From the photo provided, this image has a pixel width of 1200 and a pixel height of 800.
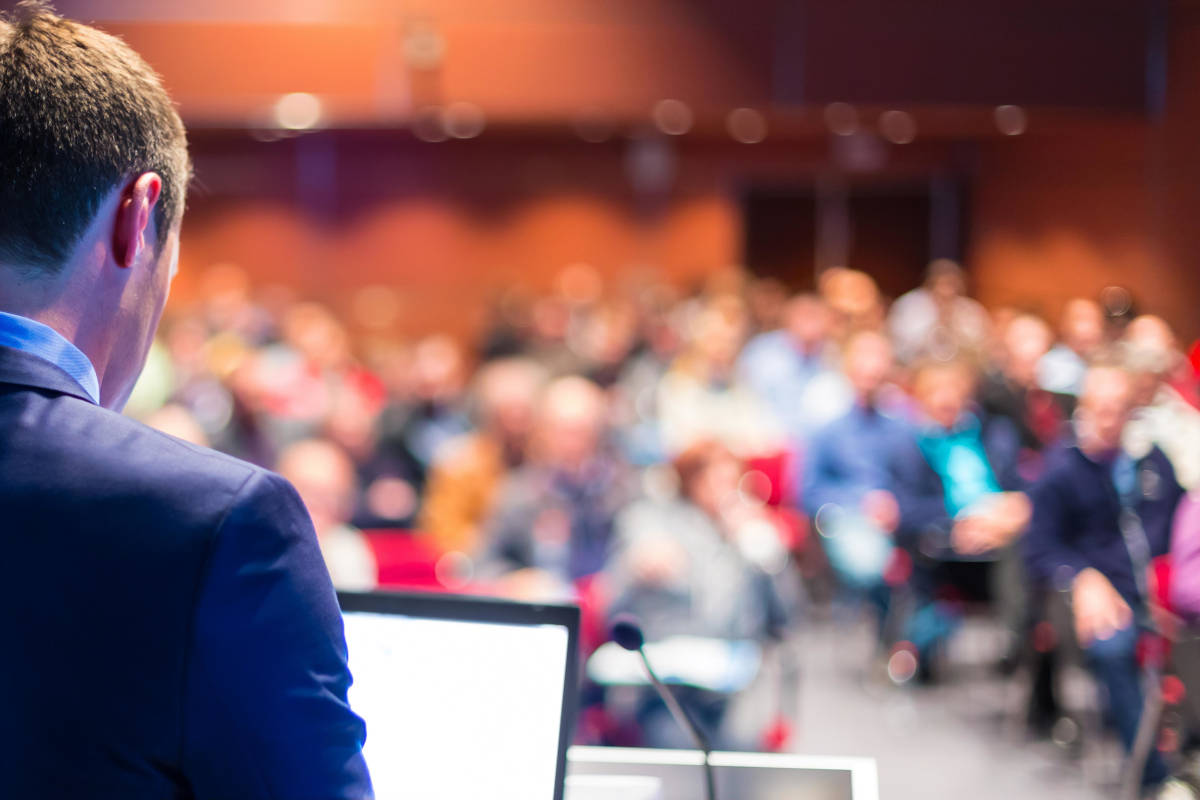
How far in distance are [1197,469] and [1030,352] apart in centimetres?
237

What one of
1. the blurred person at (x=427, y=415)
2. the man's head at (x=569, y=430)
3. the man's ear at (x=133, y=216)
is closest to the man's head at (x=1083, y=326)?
the man's head at (x=569, y=430)

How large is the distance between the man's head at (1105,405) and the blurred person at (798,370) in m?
2.39

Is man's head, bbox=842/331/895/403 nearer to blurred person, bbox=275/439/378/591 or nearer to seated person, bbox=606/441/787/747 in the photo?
seated person, bbox=606/441/787/747

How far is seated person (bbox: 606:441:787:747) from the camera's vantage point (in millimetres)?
3488

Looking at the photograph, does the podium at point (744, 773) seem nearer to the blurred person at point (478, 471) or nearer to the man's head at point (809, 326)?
the blurred person at point (478, 471)

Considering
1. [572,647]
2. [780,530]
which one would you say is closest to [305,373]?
[780,530]

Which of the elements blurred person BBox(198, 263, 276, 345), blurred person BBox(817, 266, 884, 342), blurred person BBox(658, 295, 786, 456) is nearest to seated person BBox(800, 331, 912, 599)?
blurred person BBox(658, 295, 786, 456)

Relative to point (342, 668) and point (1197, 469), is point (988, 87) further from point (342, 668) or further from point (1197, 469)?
point (342, 668)

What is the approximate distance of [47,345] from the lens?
845mm

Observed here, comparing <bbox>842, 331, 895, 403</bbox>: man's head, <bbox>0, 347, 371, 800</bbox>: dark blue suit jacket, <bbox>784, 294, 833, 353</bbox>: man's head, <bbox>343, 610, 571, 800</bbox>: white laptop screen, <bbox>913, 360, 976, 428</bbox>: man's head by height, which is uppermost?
<bbox>784, 294, 833, 353</bbox>: man's head

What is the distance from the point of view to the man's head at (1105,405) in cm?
399

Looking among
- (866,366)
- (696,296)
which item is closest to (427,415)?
(866,366)

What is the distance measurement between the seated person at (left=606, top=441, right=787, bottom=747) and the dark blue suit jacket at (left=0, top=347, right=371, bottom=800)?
256 cm

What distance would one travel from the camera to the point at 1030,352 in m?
6.03
